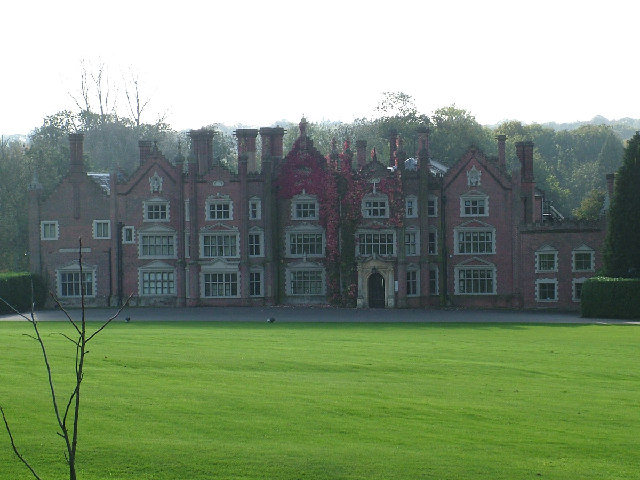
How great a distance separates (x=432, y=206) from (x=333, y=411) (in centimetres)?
4603

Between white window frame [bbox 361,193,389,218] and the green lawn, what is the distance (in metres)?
29.1

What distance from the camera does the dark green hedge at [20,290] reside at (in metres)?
64.0

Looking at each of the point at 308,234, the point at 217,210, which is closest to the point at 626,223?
the point at 308,234

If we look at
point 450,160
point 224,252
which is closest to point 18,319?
point 224,252

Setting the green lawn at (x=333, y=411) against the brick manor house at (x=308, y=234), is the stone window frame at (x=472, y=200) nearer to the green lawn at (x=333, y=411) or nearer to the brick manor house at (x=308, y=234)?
the brick manor house at (x=308, y=234)

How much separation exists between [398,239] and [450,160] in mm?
36272

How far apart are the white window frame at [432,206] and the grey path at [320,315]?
6.88 metres

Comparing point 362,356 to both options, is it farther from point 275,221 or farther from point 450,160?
point 450,160

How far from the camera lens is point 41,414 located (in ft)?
73.3

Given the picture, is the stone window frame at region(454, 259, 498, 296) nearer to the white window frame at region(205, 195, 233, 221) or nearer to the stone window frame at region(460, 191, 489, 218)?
the stone window frame at region(460, 191, 489, 218)

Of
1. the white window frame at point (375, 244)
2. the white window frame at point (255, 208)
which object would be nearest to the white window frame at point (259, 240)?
the white window frame at point (255, 208)

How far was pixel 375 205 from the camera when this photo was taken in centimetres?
6688

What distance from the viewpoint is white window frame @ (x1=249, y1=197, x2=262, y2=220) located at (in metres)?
68.0

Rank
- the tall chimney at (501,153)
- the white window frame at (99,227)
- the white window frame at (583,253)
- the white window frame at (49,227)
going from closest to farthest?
the white window frame at (583,253), the tall chimney at (501,153), the white window frame at (99,227), the white window frame at (49,227)
